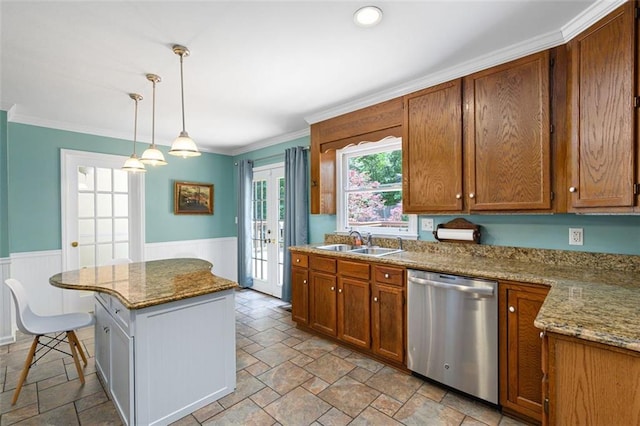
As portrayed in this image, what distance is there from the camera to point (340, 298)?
288 centimetres

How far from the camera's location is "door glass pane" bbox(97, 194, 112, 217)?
4.07 metres

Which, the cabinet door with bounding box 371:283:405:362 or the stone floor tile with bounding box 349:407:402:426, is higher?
the cabinet door with bounding box 371:283:405:362

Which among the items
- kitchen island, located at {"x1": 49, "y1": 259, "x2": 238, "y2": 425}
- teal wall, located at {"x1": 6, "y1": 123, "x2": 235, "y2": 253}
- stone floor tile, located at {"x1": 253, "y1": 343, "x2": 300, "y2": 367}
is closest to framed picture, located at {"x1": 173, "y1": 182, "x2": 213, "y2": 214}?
teal wall, located at {"x1": 6, "y1": 123, "x2": 235, "y2": 253}

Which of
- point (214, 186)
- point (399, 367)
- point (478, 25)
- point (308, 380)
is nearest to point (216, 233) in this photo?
point (214, 186)

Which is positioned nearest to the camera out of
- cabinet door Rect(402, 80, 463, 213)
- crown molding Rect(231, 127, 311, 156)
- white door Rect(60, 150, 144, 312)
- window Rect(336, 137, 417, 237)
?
cabinet door Rect(402, 80, 463, 213)

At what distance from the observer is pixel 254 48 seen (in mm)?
2080

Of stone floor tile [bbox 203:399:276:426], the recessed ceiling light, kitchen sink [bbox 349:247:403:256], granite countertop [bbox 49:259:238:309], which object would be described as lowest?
stone floor tile [bbox 203:399:276:426]

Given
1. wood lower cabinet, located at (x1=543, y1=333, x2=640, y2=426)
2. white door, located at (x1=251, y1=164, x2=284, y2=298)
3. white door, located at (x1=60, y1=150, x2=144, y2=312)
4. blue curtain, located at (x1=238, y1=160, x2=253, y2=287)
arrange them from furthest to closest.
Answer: blue curtain, located at (x1=238, y1=160, x2=253, y2=287) < white door, located at (x1=251, y1=164, x2=284, y2=298) < white door, located at (x1=60, y1=150, x2=144, y2=312) < wood lower cabinet, located at (x1=543, y1=333, x2=640, y2=426)

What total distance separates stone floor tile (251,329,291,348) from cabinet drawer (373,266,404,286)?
131cm

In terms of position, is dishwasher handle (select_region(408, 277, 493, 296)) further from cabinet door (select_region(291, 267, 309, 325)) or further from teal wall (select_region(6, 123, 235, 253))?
teal wall (select_region(6, 123, 235, 253))

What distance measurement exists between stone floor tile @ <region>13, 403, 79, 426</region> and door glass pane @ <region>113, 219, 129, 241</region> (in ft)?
8.69

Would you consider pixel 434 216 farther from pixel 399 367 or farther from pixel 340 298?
pixel 399 367

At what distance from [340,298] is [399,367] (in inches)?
30.4

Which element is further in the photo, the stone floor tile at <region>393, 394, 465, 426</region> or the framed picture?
the framed picture
